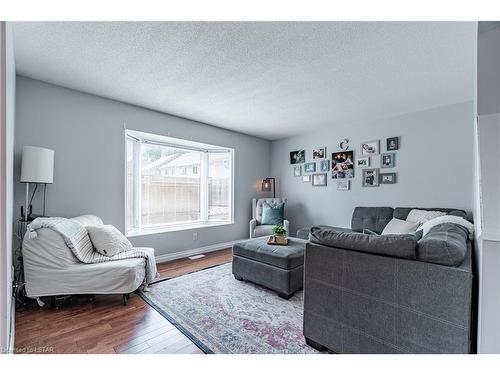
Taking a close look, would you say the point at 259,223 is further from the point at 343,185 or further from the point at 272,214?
the point at 343,185

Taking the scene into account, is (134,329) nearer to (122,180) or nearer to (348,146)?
(122,180)

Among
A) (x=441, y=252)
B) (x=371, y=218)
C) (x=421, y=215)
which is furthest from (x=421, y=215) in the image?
(x=441, y=252)

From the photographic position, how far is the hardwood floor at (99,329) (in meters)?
1.59

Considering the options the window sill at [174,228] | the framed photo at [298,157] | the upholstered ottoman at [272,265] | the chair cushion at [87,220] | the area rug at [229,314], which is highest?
the framed photo at [298,157]

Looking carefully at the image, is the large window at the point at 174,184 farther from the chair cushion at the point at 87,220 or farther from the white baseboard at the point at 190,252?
the chair cushion at the point at 87,220

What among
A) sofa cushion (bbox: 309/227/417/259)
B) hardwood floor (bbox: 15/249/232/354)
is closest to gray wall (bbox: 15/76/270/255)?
hardwood floor (bbox: 15/249/232/354)

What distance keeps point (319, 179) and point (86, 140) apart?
3.71 metres

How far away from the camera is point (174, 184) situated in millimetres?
→ 4051

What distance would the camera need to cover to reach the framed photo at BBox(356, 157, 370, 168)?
150 inches

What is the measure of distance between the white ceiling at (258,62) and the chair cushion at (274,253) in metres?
1.82

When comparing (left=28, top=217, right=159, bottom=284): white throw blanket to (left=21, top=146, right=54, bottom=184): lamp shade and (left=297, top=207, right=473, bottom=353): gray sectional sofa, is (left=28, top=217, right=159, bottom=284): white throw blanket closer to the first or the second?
(left=21, top=146, right=54, bottom=184): lamp shade

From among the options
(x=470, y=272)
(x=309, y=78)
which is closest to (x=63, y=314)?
(x=470, y=272)

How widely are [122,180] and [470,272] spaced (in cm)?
346

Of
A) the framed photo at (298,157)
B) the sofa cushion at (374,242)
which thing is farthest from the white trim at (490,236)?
the framed photo at (298,157)
